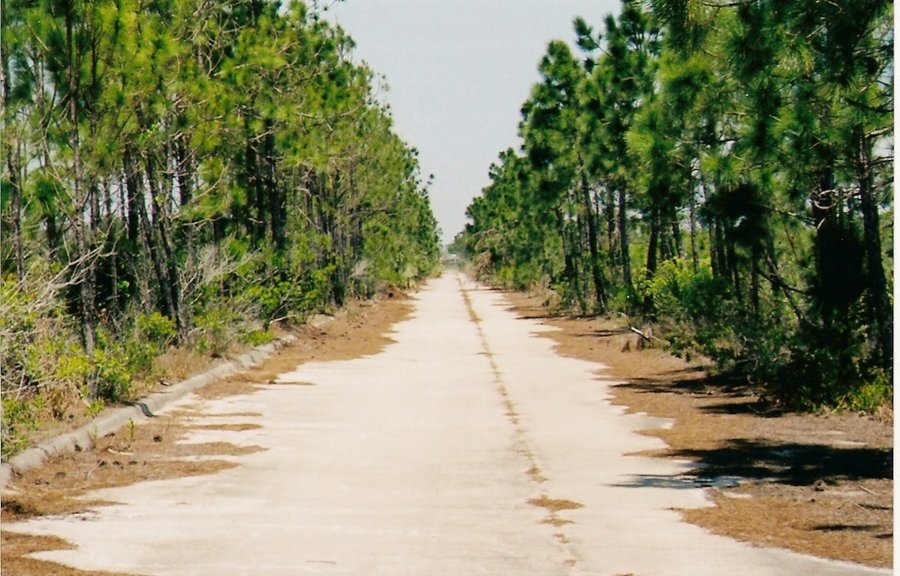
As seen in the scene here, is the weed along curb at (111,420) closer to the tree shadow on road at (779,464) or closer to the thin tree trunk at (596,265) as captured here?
the tree shadow on road at (779,464)

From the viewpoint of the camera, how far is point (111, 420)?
1466cm

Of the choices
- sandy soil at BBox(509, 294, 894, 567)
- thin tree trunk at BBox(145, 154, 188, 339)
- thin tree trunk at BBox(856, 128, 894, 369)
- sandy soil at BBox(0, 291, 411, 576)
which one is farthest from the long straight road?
thin tree trunk at BBox(145, 154, 188, 339)

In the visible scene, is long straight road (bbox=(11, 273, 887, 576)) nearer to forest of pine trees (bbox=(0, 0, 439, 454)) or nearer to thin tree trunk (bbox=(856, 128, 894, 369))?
forest of pine trees (bbox=(0, 0, 439, 454))

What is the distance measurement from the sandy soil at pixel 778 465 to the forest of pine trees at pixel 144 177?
562 cm

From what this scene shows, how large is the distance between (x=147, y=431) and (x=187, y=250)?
10908 millimetres

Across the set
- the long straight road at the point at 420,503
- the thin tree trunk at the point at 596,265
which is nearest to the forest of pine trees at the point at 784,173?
the long straight road at the point at 420,503

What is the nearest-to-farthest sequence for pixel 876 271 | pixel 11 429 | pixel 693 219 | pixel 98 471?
1. pixel 11 429
2. pixel 98 471
3. pixel 876 271
4. pixel 693 219

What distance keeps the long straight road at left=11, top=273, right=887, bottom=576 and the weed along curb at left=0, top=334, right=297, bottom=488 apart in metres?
0.69

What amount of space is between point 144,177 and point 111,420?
8.84 metres

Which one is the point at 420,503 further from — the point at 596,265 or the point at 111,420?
the point at 596,265

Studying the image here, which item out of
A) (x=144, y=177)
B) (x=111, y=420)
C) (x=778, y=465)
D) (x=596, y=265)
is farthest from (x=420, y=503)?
(x=596, y=265)

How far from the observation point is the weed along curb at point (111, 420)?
37.7ft

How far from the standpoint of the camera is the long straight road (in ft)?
26.9

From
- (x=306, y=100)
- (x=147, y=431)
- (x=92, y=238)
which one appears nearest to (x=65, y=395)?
(x=147, y=431)
